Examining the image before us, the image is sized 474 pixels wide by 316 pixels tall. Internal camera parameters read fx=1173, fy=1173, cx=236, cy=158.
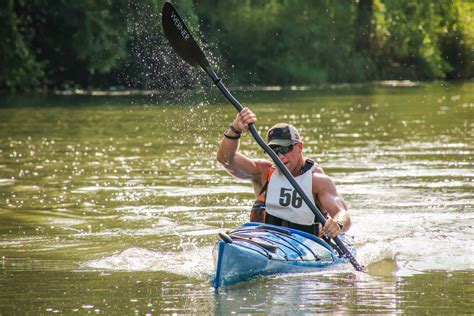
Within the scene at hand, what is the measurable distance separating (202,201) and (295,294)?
17.3ft

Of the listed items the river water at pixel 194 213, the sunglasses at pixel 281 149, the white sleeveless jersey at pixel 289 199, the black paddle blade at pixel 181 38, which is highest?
the black paddle blade at pixel 181 38

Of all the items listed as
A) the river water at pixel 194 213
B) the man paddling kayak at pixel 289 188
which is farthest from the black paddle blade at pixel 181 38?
the river water at pixel 194 213

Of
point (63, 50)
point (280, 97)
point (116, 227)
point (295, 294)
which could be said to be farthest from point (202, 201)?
point (63, 50)

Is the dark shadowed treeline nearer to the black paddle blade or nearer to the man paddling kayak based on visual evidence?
the black paddle blade

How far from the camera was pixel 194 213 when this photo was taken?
12.8m

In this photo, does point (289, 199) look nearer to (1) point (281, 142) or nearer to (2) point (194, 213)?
(1) point (281, 142)

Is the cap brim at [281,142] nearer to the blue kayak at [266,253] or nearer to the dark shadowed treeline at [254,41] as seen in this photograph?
the blue kayak at [266,253]

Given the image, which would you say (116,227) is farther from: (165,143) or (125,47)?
(125,47)

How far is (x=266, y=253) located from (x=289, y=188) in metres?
0.84

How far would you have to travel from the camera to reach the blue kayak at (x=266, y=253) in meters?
8.66

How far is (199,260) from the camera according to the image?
1012 cm

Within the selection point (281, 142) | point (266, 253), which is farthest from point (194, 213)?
point (266, 253)

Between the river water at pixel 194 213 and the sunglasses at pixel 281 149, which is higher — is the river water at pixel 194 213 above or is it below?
below

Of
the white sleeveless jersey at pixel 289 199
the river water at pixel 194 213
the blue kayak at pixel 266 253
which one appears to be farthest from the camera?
the white sleeveless jersey at pixel 289 199
